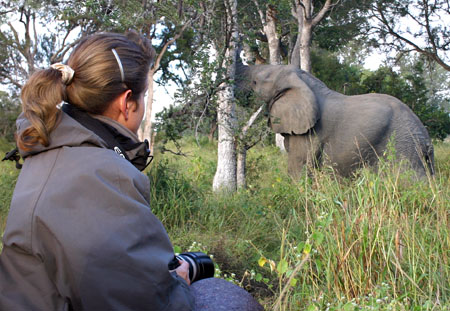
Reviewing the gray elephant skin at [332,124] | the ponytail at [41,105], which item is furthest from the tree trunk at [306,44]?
the ponytail at [41,105]

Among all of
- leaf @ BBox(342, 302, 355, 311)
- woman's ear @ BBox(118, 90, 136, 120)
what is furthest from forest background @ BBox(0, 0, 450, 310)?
woman's ear @ BBox(118, 90, 136, 120)

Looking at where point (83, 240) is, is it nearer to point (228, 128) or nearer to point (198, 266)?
point (198, 266)

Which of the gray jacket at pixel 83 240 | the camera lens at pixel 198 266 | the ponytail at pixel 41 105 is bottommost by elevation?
the camera lens at pixel 198 266

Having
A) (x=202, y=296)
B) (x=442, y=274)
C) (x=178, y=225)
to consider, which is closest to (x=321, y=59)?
(x=178, y=225)

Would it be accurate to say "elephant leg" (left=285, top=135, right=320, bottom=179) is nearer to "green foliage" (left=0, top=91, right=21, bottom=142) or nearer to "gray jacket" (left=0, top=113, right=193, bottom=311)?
"gray jacket" (left=0, top=113, right=193, bottom=311)

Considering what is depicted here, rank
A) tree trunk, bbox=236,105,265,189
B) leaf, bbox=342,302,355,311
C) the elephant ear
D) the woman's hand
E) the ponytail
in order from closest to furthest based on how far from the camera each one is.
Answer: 1. the ponytail
2. the woman's hand
3. leaf, bbox=342,302,355,311
4. tree trunk, bbox=236,105,265,189
5. the elephant ear

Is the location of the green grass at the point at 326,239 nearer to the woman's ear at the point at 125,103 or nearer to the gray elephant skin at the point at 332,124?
the woman's ear at the point at 125,103

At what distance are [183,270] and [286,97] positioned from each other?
→ 19.0 feet

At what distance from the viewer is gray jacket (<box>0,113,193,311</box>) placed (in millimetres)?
1312

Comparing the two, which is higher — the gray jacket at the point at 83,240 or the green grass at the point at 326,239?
the gray jacket at the point at 83,240

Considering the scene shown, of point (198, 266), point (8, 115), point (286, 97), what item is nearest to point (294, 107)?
point (286, 97)

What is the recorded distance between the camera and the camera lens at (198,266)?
183cm

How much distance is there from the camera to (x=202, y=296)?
173 cm

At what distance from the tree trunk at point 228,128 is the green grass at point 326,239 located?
0.41 meters
